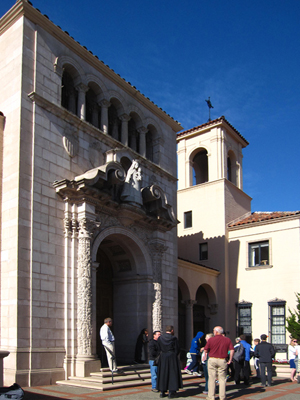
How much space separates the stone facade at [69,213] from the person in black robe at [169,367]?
372cm

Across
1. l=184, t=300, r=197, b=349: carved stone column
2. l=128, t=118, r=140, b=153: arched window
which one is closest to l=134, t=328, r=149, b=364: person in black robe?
l=184, t=300, r=197, b=349: carved stone column

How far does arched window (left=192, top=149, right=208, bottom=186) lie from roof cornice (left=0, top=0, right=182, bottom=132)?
1152cm

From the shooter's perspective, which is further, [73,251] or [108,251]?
[108,251]

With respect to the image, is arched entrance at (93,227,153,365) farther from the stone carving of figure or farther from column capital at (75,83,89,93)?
column capital at (75,83,89,93)

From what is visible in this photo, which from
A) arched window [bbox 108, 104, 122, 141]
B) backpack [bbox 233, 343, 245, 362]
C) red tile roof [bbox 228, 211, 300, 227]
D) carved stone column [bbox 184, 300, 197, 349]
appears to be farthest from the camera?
red tile roof [bbox 228, 211, 300, 227]

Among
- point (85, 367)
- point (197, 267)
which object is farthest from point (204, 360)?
point (197, 267)

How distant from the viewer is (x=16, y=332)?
509 inches

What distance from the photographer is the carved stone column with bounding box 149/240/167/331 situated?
1789 centimetres

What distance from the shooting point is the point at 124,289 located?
18594 mm

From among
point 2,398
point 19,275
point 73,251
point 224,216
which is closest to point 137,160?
point 73,251

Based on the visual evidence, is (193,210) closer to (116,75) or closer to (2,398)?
(116,75)

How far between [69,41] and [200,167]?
18.0 metres

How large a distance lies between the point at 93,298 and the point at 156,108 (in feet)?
32.1

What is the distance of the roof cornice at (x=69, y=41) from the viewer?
1538 cm
